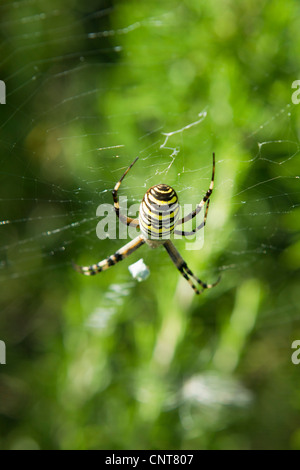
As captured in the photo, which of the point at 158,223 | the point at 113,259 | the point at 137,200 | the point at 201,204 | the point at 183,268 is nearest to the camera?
the point at 158,223

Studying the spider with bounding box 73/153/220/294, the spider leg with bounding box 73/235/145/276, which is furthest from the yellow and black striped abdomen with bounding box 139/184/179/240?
the spider leg with bounding box 73/235/145/276

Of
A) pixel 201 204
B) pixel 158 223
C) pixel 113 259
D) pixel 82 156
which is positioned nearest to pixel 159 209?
pixel 158 223

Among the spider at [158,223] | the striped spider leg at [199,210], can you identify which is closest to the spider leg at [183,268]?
the spider at [158,223]

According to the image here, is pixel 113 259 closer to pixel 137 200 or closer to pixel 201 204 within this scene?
pixel 137 200

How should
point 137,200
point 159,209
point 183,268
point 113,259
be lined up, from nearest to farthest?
point 159,209
point 183,268
point 137,200
point 113,259

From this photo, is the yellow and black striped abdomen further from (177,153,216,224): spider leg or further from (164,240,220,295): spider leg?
(164,240,220,295): spider leg
